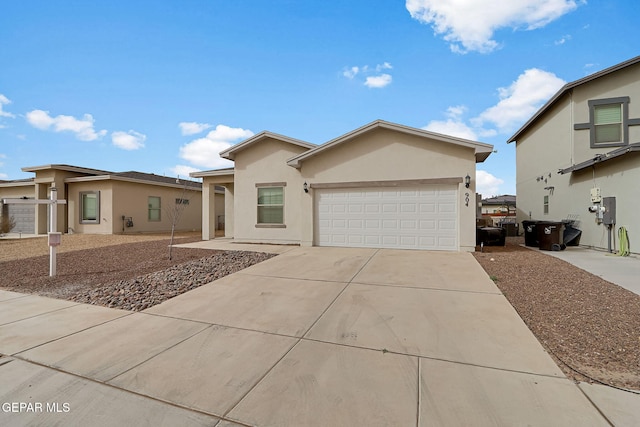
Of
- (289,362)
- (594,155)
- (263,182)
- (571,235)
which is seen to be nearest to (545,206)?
(594,155)

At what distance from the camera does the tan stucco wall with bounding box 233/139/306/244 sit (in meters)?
11.5

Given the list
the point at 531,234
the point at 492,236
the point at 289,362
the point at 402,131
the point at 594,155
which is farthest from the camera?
the point at 531,234

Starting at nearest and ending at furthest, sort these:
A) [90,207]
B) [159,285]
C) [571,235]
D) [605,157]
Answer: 1. [159,285]
2. [605,157]
3. [571,235]
4. [90,207]

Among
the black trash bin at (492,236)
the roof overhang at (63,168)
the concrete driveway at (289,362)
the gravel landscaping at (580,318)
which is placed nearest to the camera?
the concrete driveway at (289,362)

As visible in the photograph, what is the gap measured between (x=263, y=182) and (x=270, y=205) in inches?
40.3

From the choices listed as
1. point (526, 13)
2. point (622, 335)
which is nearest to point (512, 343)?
point (622, 335)

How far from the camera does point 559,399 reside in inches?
89.6

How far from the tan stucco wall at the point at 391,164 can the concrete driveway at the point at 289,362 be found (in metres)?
4.65

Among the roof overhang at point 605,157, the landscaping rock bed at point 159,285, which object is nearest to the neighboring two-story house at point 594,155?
the roof overhang at point 605,157

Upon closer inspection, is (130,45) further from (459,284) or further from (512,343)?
(512,343)

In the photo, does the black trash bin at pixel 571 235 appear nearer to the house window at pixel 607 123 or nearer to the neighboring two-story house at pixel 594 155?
the neighboring two-story house at pixel 594 155

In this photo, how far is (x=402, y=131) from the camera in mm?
9586

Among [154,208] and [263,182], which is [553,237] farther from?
[154,208]

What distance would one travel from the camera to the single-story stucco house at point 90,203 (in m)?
16.5
